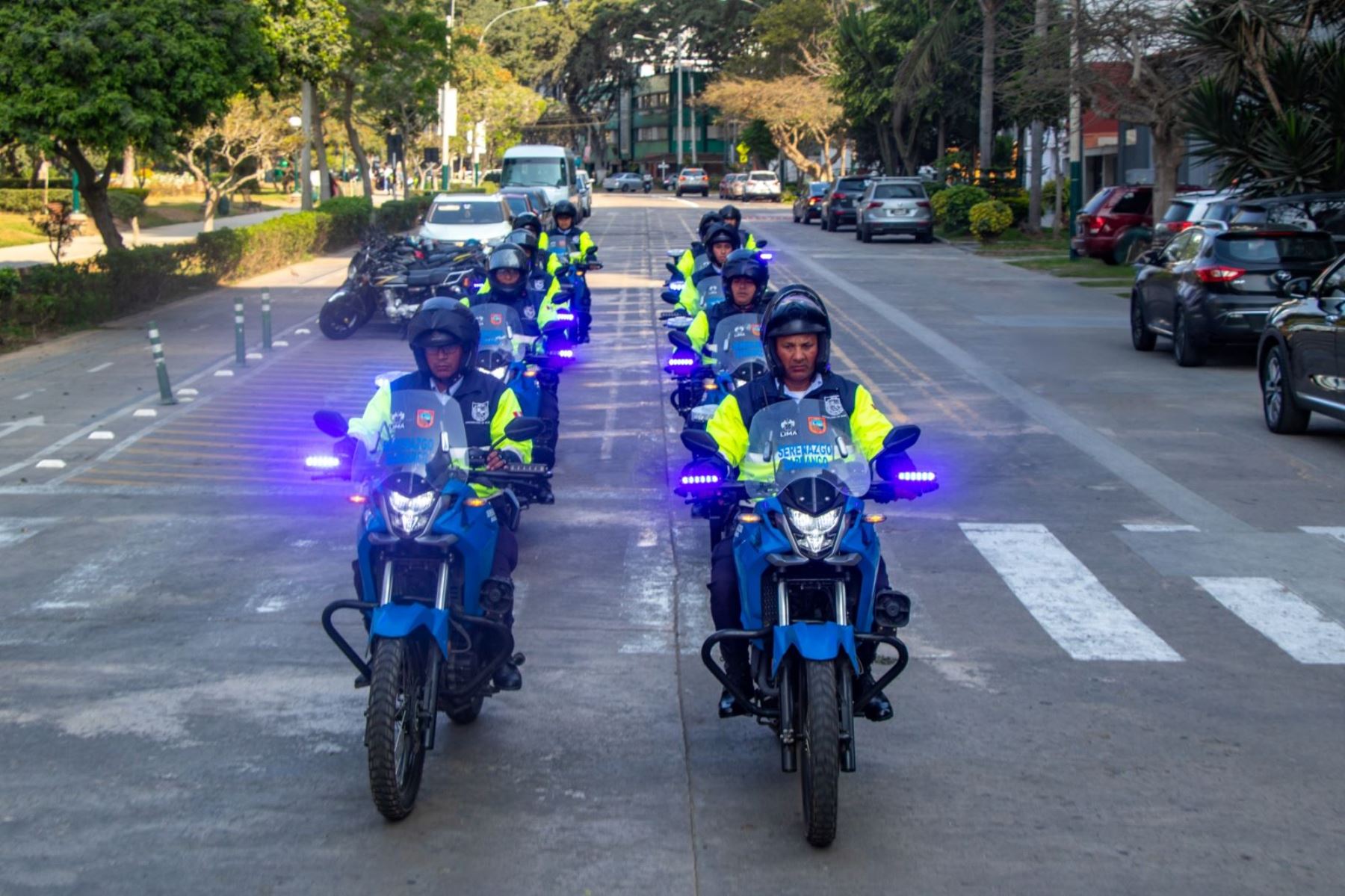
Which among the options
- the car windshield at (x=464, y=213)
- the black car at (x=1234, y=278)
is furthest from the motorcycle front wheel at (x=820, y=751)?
the car windshield at (x=464, y=213)

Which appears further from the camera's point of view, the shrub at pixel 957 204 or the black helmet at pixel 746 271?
the shrub at pixel 957 204

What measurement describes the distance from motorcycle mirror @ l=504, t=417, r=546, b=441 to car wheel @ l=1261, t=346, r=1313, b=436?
894 cm

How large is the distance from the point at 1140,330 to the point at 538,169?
32232mm

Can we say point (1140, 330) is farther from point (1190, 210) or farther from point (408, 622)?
point (408, 622)

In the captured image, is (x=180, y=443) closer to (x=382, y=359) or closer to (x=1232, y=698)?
(x=382, y=359)

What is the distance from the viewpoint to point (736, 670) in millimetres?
5785

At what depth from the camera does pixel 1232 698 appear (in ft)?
22.6

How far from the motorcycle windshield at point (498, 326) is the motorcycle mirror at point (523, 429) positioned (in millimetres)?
5844

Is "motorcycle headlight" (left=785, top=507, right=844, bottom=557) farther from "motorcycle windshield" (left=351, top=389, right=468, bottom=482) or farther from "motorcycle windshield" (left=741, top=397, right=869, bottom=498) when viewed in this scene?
"motorcycle windshield" (left=351, top=389, right=468, bottom=482)

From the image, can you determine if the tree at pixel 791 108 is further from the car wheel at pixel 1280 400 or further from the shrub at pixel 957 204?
the car wheel at pixel 1280 400

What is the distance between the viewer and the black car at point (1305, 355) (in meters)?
12.6

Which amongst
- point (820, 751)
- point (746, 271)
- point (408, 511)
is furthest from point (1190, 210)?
point (820, 751)

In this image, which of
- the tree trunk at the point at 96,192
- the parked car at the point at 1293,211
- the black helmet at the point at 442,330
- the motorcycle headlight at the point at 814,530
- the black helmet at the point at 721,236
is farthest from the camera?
the tree trunk at the point at 96,192

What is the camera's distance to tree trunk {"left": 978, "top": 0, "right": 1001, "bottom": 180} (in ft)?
142
